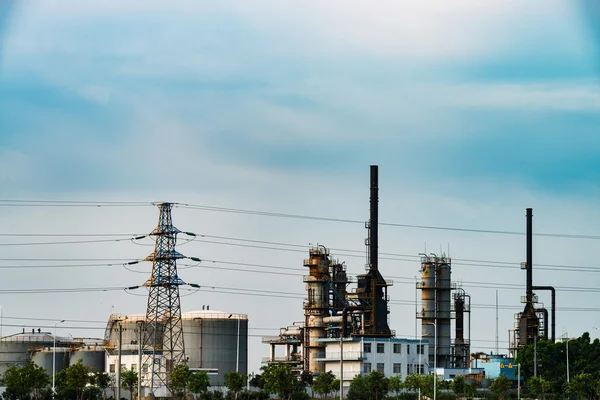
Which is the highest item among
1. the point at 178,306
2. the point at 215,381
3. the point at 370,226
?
the point at 370,226

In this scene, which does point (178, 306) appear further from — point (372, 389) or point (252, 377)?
point (252, 377)

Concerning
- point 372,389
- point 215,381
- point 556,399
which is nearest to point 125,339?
point 215,381

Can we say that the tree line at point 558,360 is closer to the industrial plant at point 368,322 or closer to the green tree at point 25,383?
the industrial plant at point 368,322

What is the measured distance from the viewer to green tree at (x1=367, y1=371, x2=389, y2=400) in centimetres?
13549

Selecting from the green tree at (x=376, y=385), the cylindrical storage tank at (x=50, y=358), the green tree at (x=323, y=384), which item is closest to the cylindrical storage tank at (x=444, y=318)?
the green tree at (x=323, y=384)

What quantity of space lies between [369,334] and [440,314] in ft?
37.6

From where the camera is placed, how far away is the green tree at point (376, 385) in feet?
445

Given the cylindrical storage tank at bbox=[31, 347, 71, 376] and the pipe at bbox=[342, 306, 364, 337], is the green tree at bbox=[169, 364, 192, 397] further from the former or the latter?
the cylindrical storage tank at bbox=[31, 347, 71, 376]

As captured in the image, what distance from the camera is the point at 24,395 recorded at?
12800cm

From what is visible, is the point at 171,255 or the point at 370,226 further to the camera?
the point at 370,226

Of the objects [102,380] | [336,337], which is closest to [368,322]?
[336,337]

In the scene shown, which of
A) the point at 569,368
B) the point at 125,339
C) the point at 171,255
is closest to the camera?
the point at 171,255

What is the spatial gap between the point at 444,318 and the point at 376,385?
29.7m

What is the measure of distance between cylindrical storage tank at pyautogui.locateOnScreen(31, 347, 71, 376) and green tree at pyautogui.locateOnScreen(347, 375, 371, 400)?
4372 cm
